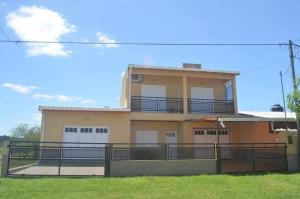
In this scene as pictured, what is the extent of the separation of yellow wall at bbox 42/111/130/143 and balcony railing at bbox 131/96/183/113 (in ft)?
5.30

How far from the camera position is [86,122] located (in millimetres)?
20906

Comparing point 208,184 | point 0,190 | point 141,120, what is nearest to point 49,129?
point 141,120

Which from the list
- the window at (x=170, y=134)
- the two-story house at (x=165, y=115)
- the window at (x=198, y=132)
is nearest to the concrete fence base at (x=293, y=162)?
the two-story house at (x=165, y=115)

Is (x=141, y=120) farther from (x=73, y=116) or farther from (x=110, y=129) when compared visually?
(x=73, y=116)

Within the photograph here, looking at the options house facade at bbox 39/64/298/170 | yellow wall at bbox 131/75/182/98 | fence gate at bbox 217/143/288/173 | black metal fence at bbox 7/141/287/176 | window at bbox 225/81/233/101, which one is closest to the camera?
black metal fence at bbox 7/141/287/176

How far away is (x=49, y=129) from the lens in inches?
805

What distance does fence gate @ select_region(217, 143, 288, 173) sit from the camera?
16375 millimetres

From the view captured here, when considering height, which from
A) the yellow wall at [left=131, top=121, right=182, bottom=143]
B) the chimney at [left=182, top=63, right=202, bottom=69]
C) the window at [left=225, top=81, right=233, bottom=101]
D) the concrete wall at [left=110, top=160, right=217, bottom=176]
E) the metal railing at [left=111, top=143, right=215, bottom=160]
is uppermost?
the chimney at [left=182, top=63, right=202, bottom=69]


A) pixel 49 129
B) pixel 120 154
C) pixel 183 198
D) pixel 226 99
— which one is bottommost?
pixel 183 198

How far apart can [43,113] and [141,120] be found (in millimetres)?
6232

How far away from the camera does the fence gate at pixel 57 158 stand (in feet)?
46.8

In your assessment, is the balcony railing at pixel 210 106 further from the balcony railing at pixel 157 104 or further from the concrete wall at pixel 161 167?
the concrete wall at pixel 161 167

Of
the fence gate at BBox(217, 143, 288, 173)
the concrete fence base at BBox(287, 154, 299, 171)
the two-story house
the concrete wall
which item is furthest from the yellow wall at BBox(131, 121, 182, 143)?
the concrete fence base at BBox(287, 154, 299, 171)

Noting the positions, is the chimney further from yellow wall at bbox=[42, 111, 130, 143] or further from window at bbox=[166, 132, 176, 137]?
yellow wall at bbox=[42, 111, 130, 143]
